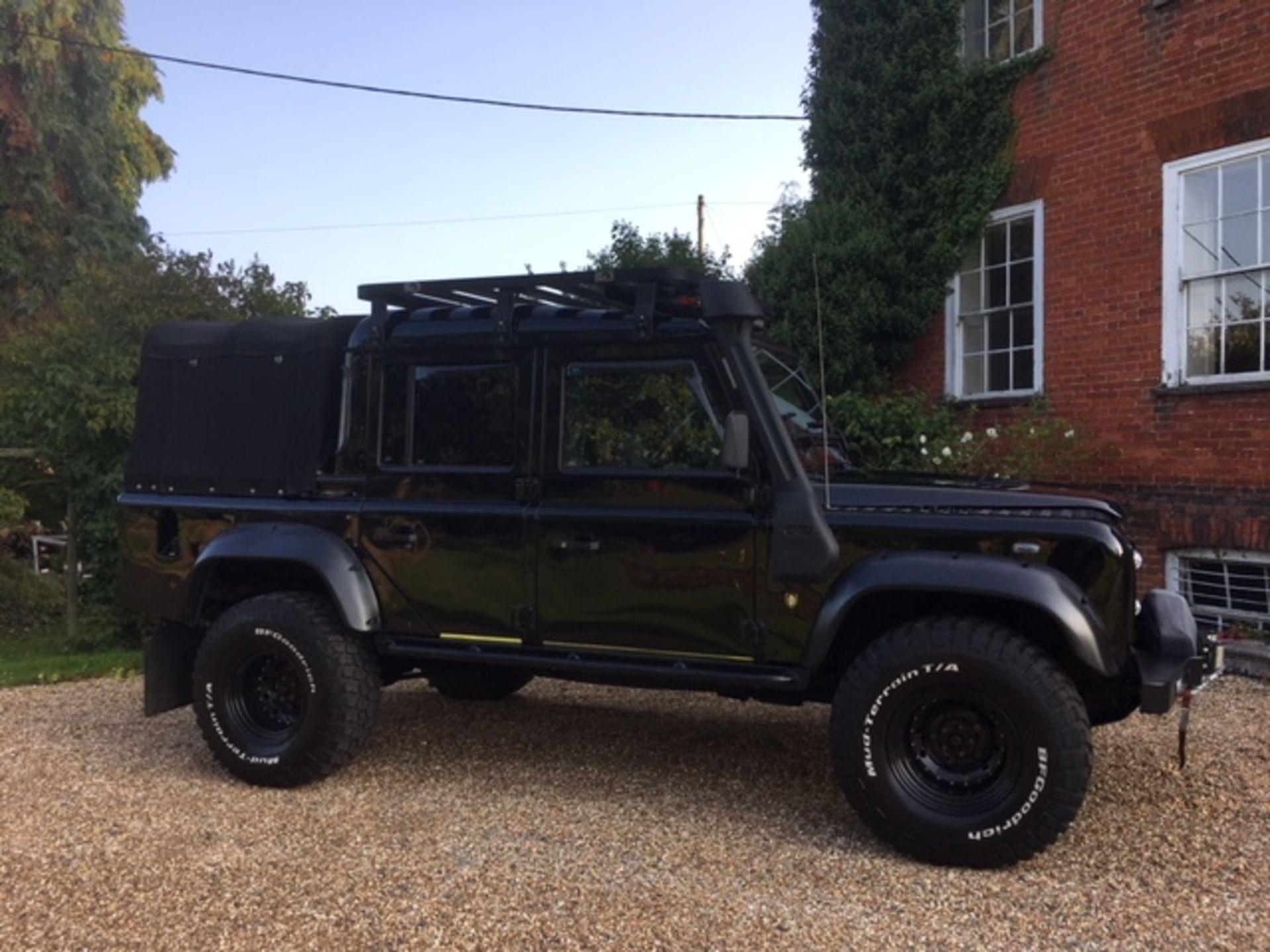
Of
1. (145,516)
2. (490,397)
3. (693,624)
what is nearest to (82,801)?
(145,516)

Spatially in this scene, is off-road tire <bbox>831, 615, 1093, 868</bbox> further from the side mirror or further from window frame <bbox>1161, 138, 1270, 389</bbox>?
window frame <bbox>1161, 138, 1270, 389</bbox>

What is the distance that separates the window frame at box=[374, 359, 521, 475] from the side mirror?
3.31ft

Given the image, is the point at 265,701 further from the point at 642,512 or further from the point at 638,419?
the point at 638,419

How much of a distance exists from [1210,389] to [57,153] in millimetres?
21967

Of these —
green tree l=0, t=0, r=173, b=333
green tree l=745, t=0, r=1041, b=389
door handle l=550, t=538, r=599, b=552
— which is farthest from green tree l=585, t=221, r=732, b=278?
green tree l=0, t=0, r=173, b=333

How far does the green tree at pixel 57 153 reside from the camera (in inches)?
840

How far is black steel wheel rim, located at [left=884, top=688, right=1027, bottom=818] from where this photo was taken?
12.7ft

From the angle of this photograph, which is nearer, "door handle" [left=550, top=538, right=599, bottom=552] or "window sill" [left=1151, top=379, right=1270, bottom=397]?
"door handle" [left=550, top=538, right=599, bottom=552]

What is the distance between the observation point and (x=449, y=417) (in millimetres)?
4754

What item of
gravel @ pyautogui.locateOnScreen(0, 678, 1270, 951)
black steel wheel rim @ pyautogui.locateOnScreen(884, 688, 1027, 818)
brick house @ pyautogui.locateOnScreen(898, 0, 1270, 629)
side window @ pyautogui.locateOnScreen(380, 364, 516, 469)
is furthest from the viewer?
brick house @ pyautogui.locateOnScreen(898, 0, 1270, 629)

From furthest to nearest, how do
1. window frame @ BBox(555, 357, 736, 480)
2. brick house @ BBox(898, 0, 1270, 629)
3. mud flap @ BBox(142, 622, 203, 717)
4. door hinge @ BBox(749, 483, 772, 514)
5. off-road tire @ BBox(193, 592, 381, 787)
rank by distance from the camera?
brick house @ BBox(898, 0, 1270, 629), mud flap @ BBox(142, 622, 203, 717), off-road tire @ BBox(193, 592, 381, 787), window frame @ BBox(555, 357, 736, 480), door hinge @ BBox(749, 483, 772, 514)

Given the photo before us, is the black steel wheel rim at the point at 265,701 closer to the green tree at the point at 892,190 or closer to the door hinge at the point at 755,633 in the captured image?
the door hinge at the point at 755,633

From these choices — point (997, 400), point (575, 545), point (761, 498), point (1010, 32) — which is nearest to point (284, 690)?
point (575, 545)

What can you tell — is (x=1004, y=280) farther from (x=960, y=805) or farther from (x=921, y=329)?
(x=960, y=805)
